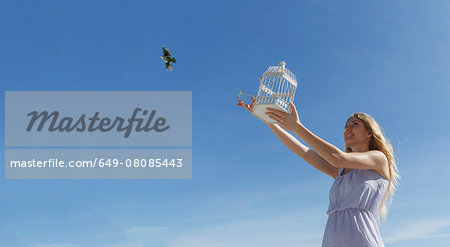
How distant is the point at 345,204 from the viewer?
5316 mm

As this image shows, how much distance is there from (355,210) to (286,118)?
1.50m

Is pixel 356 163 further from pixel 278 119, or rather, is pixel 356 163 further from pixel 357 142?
pixel 278 119

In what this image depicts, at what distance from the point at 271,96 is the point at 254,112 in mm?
371

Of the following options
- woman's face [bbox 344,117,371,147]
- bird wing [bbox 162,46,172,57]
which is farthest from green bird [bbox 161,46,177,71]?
woman's face [bbox 344,117,371,147]

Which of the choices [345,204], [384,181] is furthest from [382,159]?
[345,204]

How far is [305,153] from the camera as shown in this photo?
242 inches

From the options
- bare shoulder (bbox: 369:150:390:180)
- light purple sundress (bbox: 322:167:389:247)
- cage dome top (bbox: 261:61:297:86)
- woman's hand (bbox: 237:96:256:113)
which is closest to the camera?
light purple sundress (bbox: 322:167:389:247)

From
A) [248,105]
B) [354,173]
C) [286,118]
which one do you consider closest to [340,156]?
[354,173]

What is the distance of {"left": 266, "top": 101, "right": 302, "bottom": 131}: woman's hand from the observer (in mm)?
5446

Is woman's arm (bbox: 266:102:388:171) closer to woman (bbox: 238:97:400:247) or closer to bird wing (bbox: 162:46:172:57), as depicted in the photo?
woman (bbox: 238:97:400:247)

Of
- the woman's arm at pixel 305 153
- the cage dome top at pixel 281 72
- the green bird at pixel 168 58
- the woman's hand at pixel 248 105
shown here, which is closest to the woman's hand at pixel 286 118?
the woman's arm at pixel 305 153

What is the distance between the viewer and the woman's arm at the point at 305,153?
6.12 meters

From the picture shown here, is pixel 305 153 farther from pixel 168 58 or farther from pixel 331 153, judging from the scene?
pixel 168 58

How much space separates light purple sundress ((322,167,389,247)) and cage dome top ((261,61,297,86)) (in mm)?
2425
